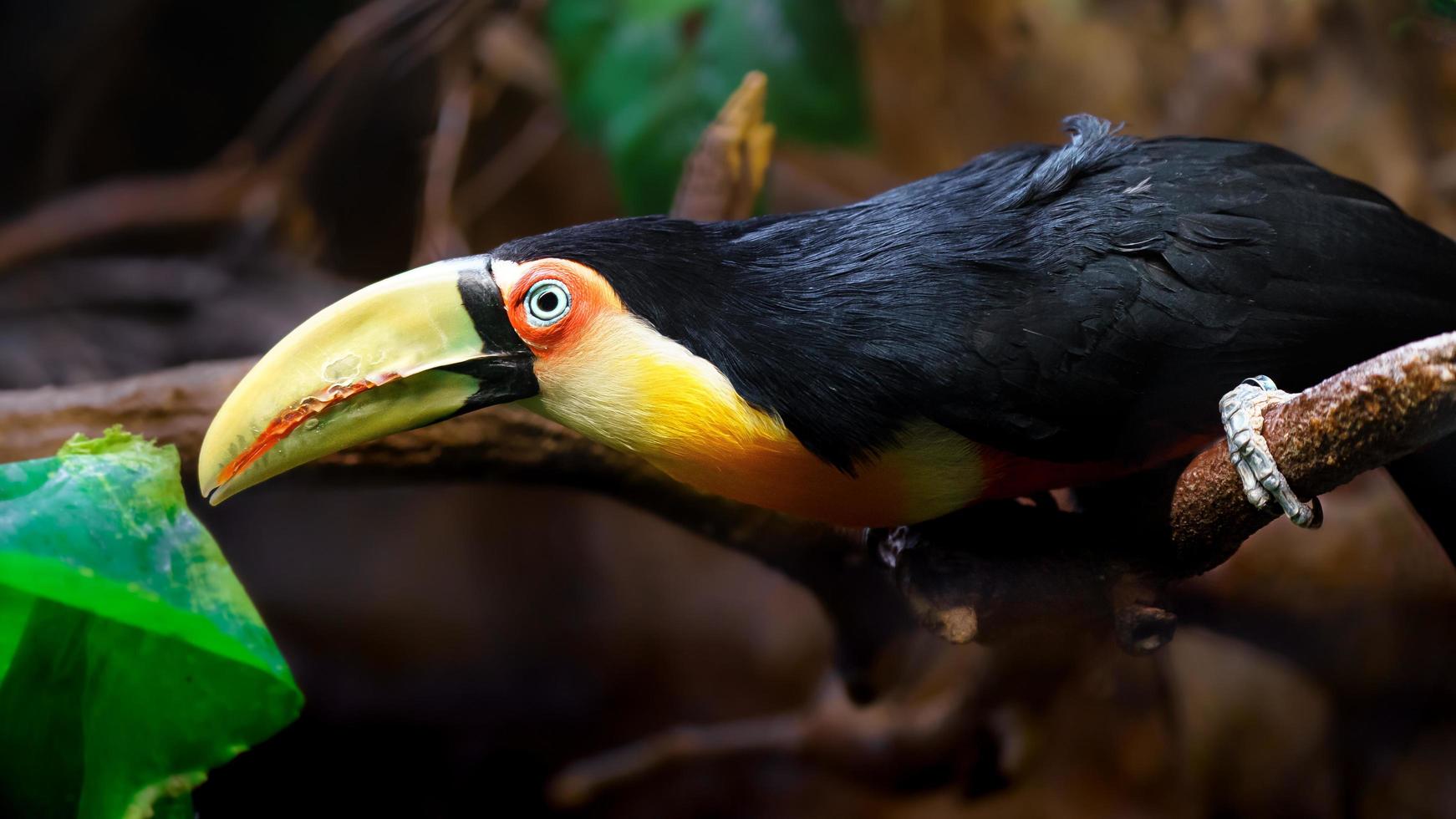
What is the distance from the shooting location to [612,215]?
214cm

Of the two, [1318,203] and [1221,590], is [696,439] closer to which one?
[1318,203]

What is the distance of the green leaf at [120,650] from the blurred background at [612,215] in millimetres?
440

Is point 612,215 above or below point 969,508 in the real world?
above

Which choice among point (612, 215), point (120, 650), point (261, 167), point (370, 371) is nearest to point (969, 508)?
point (370, 371)

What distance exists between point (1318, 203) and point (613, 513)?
1.58 metres

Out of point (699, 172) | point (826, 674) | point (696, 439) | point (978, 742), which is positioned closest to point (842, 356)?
point (696, 439)

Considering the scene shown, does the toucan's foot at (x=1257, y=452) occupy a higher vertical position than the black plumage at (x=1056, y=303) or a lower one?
lower

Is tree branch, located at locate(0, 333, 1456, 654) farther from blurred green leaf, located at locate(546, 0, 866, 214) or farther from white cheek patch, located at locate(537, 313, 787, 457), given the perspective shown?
blurred green leaf, located at locate(546, 0, 866, 214)

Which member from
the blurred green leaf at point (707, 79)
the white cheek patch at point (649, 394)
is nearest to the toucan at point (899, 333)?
the white cheek patch at point (649, 394)

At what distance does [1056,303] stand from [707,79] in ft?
2.82

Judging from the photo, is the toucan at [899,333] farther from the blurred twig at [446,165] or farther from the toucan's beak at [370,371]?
the blurred twig at [446,165]

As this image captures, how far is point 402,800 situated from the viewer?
166 centimetres

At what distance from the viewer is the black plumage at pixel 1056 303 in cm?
80

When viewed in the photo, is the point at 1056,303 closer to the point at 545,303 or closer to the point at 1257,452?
the point at 1257,452
